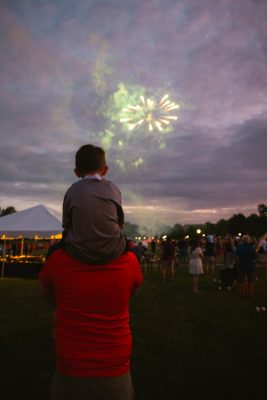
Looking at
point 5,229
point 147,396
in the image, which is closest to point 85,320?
point 147,396

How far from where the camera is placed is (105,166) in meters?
2.07

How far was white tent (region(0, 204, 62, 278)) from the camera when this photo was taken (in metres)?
16.9

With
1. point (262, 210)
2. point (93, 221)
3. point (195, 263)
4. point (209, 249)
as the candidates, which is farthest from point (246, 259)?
point (262, 210)

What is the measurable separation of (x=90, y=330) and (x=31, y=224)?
16.2m

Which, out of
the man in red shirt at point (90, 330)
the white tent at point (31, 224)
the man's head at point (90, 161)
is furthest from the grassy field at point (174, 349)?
the white tent at point (31, 224)

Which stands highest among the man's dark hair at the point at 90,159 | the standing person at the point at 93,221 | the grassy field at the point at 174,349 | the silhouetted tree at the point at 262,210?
the silhouetted tree at the point at 262,210

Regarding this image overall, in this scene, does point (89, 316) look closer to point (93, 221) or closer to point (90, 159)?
point (93, 221)

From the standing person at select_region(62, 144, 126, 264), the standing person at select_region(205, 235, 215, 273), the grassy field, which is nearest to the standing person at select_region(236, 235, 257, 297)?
the grassy field

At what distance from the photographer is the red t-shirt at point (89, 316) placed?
181cm

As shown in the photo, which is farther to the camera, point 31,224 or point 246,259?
point 31,224

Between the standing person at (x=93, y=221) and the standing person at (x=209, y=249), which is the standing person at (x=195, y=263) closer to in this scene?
the standing person at (x=209, y=249)

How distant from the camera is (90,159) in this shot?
2002mm

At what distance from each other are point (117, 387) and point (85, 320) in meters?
0.36

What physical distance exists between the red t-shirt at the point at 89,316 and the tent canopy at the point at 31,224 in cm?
1516
